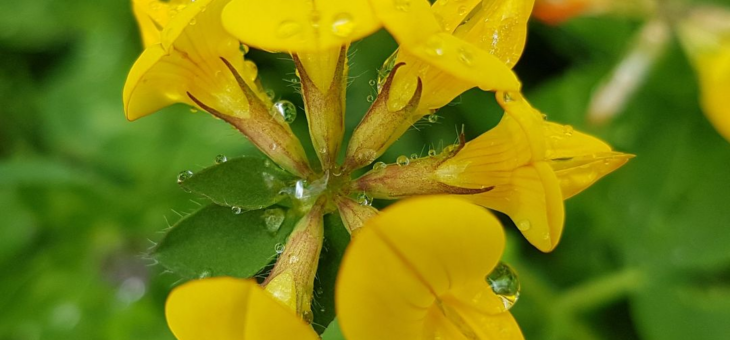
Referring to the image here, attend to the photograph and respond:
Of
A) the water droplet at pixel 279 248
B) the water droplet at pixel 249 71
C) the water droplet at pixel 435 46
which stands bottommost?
the water droplet at pixel 279 248

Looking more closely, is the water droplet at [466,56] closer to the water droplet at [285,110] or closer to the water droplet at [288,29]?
the water droplet at [288,29]

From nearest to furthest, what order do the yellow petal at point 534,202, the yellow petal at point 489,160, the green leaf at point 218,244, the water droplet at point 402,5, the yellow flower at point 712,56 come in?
the water droplet at point 402,5, the yellow petal at point 534,202, the yellow petal at point 489,160, the green leaf at point 218,244, the yellow flower at point 712,56

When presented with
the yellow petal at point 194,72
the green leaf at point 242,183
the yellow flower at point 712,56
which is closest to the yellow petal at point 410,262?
the green leaf at point 242,183

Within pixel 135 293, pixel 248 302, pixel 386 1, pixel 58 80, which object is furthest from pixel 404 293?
pixel 58 80

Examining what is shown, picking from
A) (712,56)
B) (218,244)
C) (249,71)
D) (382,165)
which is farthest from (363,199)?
(712,56)

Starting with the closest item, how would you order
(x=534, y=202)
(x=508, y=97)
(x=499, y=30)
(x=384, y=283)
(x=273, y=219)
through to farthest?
(x=384, y=283) < (x=508, y=97) < (x=534, y=202) < (x=499, y=30) < (x=273, y=219)

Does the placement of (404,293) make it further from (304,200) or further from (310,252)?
(304,200)

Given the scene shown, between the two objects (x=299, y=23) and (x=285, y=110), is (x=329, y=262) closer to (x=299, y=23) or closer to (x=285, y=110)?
(x=285, y=110)

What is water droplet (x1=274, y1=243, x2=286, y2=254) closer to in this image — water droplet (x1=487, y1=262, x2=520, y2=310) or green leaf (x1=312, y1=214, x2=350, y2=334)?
green leaf (x1=312, y1=214, x2=350, y2=334)
